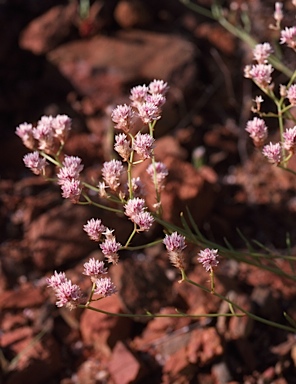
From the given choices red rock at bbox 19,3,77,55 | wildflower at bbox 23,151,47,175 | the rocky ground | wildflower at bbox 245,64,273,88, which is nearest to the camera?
wildflower at bbox 23,151,47,175

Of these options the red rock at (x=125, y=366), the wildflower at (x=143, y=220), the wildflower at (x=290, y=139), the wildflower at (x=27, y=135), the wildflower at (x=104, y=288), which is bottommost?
the red rock at (x=125, y=366)

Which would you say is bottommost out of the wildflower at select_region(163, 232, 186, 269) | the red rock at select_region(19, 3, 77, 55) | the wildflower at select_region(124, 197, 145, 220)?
the red rock at select_region(19, 3, 77, 55)

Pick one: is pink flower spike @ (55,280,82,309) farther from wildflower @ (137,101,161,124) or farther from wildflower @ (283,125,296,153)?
wildflower @ (283,125,296,153)

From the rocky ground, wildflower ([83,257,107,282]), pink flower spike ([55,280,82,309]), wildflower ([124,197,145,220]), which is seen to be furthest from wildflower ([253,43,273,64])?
the rocky ground

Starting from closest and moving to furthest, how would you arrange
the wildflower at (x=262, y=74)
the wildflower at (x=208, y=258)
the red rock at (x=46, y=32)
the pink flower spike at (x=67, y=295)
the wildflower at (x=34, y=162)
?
the pink flower spike at (x=67, y=295), the wildflower at (x=208, y=258), the wildflower at (x=34, y=162), the wildflower at (x=262, y=74), the red rock at (x=46, y=32)

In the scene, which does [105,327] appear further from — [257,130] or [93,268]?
[257,130]

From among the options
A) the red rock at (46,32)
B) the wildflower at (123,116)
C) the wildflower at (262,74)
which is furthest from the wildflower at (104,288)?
the red rock at (46,32)

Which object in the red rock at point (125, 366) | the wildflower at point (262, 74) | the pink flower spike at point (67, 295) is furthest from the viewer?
the red rock at point (125, 366)

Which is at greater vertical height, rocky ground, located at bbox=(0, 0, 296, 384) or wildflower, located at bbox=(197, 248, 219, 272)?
wildflower, located at bbox=(197, 248, 219, 272)

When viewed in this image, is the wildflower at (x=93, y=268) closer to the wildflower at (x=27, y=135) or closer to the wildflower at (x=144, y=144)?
the wildflower at (x=144, y=144)
